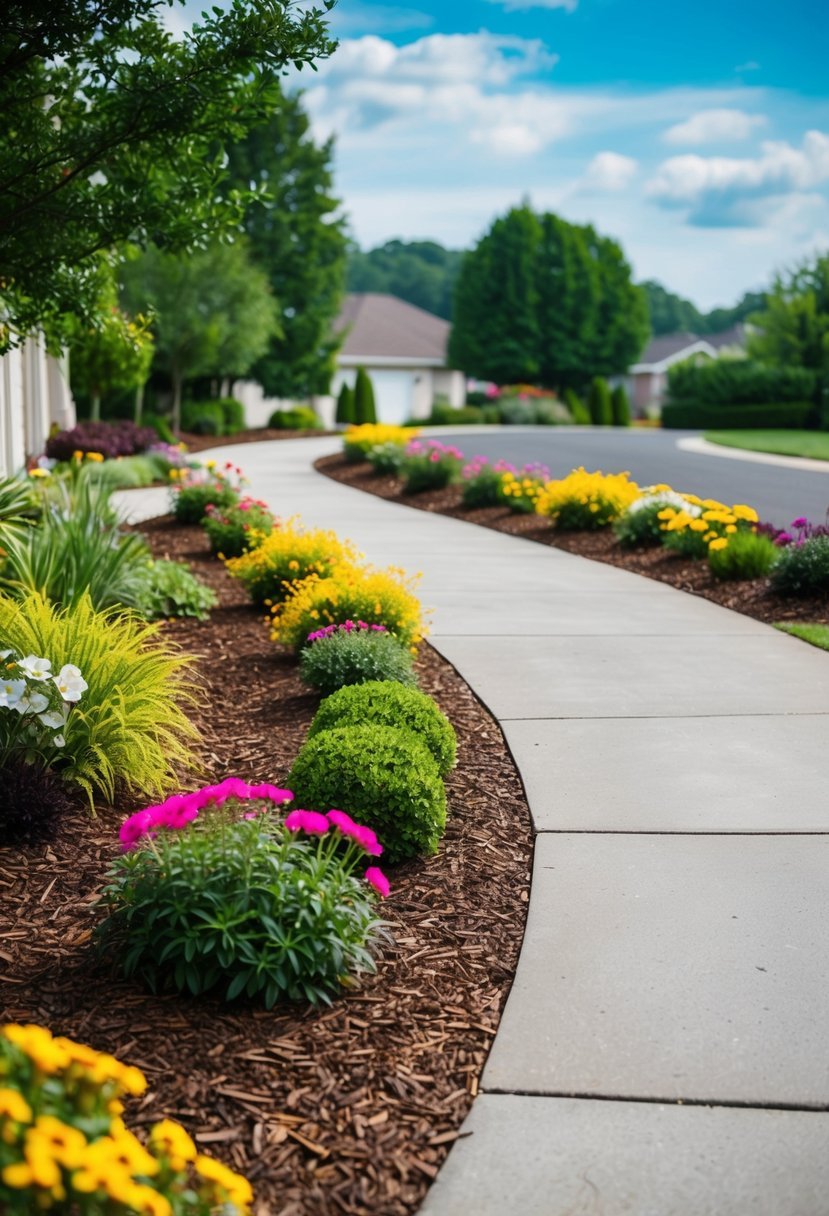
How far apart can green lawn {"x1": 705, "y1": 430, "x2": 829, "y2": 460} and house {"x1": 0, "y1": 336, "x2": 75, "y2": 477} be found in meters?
17.8

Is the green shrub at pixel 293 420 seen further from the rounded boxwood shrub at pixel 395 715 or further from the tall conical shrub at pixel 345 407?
the rounded boxwood shrub at pixel 395 715

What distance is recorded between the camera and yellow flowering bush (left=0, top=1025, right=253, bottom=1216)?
192 cm

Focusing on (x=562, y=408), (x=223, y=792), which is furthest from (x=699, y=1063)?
A: (x=562, y=408)

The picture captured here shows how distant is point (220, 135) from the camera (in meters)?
6.08

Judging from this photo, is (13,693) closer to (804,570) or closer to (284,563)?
(284,563)

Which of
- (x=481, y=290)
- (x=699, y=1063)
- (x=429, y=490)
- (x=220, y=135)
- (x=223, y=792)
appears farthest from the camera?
(x=481, y=290)

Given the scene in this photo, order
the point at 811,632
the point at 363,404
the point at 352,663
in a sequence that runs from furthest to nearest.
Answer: the point at 363,404
the point at 811,632
the point at 352,663

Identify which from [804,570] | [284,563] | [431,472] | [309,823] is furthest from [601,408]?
[309,823]

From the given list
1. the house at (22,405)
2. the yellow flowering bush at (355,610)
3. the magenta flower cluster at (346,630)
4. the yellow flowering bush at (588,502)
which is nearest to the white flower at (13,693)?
the magenta flower cluster at (346,630)

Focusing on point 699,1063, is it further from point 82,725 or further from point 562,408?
point 562,408

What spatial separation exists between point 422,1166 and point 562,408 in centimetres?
4770

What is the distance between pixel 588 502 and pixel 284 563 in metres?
5.43

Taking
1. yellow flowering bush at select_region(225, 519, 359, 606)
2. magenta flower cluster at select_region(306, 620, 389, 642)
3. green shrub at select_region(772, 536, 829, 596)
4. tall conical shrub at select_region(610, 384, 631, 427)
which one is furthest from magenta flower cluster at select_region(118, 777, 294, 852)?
tall conical shrub at select_region(610, 384, 631, 427)

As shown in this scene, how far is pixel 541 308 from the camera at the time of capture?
2280 inches
